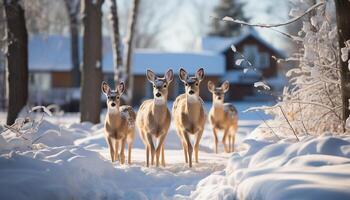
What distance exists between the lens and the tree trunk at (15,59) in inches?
558

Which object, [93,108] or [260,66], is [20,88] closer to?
[93,108]

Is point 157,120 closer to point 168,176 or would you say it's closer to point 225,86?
point 168,176

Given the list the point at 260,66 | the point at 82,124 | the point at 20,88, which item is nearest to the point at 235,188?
the point at 20,88

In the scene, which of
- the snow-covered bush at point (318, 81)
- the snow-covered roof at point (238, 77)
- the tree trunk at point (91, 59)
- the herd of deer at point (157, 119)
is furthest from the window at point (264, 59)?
the herd of deer at point (157, 119)

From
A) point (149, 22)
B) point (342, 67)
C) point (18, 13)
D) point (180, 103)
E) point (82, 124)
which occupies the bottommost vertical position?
point (82, 124)

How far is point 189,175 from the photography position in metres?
7.80

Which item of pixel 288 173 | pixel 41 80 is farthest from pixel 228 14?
pixel 288 173

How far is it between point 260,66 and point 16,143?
39.7 meters

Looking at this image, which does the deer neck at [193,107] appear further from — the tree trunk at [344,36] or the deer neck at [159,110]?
the tree trunk at [344,36]

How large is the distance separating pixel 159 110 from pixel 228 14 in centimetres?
4590

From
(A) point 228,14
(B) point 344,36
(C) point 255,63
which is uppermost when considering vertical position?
(A) point 228,14

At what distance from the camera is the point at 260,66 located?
46094 millimetres

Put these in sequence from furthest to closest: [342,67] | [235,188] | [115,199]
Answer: [342,67]
[115,199]
[235,188]

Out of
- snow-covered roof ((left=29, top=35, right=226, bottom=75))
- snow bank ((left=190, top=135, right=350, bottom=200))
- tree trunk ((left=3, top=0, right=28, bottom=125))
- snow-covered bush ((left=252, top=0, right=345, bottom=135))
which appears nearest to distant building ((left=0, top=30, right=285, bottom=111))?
snow-covered roof ((left=29, top=35, right=226, bottom=75))
